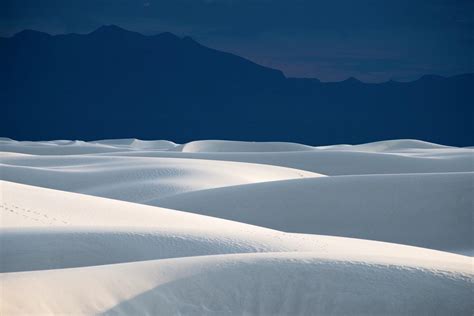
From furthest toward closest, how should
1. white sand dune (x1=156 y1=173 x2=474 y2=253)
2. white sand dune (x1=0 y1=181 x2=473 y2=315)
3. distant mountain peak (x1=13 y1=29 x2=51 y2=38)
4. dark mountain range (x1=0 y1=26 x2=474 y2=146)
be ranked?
distant mountain peak (x1=13 y1=29 x2=51 y2=38)
dark mountain range (x1=0 y1=26 x2=474 y2=146)
white sand dune (x1=156 y1=173 x2=474 y2=253)
white sand dune (x1=0 y1=181 x2=473 y2=315)

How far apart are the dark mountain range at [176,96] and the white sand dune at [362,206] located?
4253 centimetres

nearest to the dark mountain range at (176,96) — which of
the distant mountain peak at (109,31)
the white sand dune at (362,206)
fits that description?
the distant mountain peak at (109,31)

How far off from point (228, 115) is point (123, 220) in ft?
197

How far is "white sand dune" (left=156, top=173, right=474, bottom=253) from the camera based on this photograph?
8516 millimetres

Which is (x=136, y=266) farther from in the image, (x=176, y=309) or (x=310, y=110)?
(x=310, y=110)

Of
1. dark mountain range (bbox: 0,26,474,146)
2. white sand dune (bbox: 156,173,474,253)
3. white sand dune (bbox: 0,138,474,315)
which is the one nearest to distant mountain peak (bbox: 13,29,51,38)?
dark mountain range (bbox: 0,26,474,146)

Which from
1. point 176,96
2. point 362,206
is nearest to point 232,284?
point 362,206

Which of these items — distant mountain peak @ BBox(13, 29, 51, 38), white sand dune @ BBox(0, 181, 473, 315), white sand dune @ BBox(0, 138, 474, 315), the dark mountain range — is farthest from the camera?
distant mountain peak @ BBox(13, 29, 51, 38)

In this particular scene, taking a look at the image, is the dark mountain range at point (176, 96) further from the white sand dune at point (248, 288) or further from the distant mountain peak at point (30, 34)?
the white sand dune at point (248, 288)

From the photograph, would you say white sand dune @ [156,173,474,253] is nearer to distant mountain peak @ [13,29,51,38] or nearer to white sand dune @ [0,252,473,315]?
white sand dune @ [0,252,473,315]

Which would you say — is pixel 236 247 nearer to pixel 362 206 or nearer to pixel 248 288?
pixel 248 288

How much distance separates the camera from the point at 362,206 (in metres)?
9.01

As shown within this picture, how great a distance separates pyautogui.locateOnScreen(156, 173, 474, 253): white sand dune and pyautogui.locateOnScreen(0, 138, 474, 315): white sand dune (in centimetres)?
2

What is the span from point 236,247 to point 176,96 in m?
65.8
